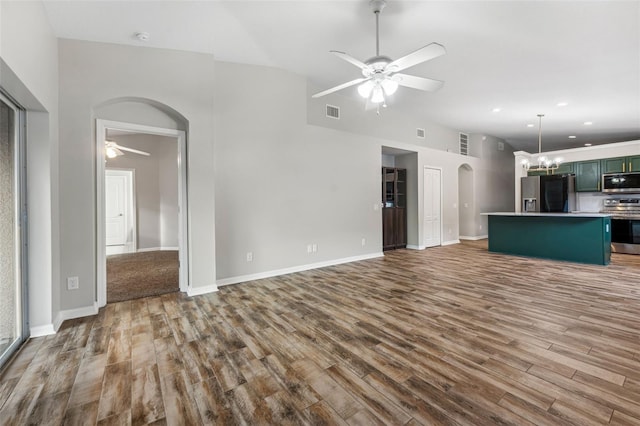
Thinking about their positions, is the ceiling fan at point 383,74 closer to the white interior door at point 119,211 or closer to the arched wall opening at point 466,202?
the arched wall opening at point 466,202

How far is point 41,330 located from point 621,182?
432 inches

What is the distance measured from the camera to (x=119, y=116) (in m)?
3.47

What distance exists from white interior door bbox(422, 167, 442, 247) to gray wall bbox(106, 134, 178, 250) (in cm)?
643

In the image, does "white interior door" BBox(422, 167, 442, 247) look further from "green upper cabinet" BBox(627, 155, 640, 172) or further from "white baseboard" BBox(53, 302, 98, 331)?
"white baseboard" BBox(53, 302, 98, 331)

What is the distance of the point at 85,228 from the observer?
10.4ft

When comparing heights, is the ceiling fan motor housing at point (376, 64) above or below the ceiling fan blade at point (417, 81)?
above

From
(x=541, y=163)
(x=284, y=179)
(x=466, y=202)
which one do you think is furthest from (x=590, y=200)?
(x=284, y=179)

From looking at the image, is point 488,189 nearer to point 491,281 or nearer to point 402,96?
point 402,96

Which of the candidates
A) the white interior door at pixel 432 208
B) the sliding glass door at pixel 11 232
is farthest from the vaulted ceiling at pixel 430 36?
the white interior door at pixel 432 208

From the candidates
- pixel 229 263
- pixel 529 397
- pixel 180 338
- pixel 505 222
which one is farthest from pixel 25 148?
pixel 505 222

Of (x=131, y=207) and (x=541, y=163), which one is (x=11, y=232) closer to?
(x=131, y=207)

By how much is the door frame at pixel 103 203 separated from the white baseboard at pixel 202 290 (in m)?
0.06

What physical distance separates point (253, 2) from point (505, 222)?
21.5 feet

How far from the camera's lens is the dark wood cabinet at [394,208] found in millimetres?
7098
